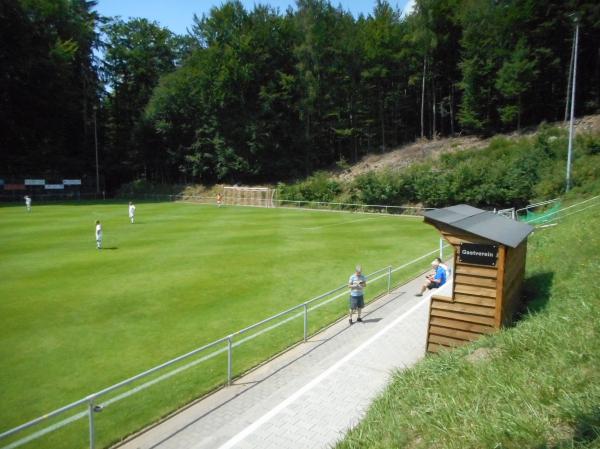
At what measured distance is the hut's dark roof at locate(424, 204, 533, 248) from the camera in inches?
356

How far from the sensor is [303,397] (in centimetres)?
834

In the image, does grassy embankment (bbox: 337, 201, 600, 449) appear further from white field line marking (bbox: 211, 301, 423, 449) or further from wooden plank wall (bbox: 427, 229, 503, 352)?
white field line marking (bbox: 211, 301, 423, 449)

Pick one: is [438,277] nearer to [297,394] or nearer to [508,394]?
[297,394]

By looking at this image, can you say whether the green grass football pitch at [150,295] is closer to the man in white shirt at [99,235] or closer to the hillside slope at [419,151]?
the man in white shirt at [99,235]

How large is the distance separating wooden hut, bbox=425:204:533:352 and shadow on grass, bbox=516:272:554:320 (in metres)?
0.61

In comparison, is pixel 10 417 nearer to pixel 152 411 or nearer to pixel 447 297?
pixel 152 411

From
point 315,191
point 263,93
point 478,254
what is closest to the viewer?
point 478,254

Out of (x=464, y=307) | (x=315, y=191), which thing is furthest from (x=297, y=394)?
(x=315, y=191)

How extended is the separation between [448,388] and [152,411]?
584 centimetres

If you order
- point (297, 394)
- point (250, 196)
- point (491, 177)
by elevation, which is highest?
point (491, 177)

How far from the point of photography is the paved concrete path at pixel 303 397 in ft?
23.5

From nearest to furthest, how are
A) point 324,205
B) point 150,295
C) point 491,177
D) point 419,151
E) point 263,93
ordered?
point 150,295
point 491,177
point 324,205
point 419,151
point 263,93

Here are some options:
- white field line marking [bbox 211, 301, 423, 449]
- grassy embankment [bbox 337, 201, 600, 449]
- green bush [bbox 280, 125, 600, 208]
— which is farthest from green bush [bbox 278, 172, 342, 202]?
grassy embankment [bbox 337, 201, 600, 449]

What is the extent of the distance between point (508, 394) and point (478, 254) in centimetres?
432
